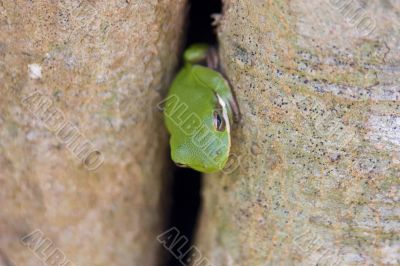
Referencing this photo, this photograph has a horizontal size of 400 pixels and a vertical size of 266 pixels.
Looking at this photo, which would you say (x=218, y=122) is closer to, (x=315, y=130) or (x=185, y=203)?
(x=315, y=130)

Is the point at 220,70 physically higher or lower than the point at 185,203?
higher

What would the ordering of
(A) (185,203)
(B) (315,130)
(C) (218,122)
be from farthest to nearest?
1. (A) (185,203)
2. (C) (218,122)
3. (B) (315,130)

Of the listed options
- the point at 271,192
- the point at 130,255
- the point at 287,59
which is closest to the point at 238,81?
the point at 287,59

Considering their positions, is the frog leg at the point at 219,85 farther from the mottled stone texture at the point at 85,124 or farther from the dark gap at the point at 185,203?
the dark gap at the point at 185,203

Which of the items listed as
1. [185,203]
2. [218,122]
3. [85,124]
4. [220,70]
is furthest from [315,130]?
[185,203]

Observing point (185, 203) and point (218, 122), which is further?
point (185, 203)

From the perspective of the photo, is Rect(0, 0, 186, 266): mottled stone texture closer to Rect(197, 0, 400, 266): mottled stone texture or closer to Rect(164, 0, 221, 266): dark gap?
Rect(164, 0, 221, 266): dark gap

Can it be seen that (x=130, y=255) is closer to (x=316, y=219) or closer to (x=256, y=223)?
(x=256, y=223)

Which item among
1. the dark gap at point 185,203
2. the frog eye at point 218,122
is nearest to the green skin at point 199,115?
the frog eye at point 218,122
